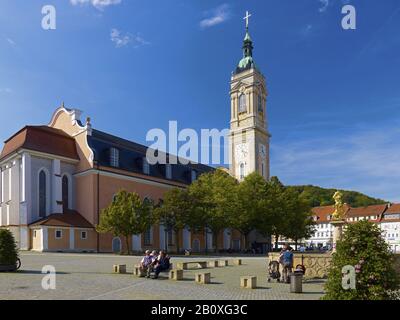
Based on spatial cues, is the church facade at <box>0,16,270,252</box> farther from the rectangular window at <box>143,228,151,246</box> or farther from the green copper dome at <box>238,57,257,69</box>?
the green copper dome at <box>238,57,257,69</box>

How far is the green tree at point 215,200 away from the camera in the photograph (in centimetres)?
4821

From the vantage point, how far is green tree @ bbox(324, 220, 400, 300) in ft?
29.7

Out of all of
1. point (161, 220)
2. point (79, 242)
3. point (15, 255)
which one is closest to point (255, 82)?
point (161, 220)

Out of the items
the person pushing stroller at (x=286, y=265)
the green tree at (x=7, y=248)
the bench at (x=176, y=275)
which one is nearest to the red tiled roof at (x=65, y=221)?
the green tree at (x=7, y=248)

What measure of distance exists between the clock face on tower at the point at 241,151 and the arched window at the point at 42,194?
121 feet

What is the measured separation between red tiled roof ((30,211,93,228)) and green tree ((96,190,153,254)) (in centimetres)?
533

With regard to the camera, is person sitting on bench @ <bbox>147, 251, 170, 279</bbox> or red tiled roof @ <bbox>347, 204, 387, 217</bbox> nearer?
person sitting on bench @ <bbox>147, 251, 170, 279</bbox>

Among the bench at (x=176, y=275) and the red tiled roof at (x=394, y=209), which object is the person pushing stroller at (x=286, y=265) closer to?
the bench at (x=176, y=275)

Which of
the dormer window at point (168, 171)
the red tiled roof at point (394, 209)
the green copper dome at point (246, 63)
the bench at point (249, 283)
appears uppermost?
the green copper dome at point (246, 63)

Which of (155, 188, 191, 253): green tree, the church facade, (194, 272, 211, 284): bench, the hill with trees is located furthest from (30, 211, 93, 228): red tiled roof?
the hill with trees

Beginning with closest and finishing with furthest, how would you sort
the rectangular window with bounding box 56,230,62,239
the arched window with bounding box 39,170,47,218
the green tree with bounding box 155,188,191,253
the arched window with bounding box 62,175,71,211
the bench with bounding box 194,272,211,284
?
the bench with bounding box 194,272,211,284 → the rectangular window with bounding box 56,230,62,239 → the green tree with bounding box 155,188,191,253 → the arched window with bounding box 39,170,47,218 → the arched window with bounding box 62,175,71,211

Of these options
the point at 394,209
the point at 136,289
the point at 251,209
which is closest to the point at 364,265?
the point at 136,289

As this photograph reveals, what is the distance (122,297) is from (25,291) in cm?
321

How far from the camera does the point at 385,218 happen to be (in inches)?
4247
